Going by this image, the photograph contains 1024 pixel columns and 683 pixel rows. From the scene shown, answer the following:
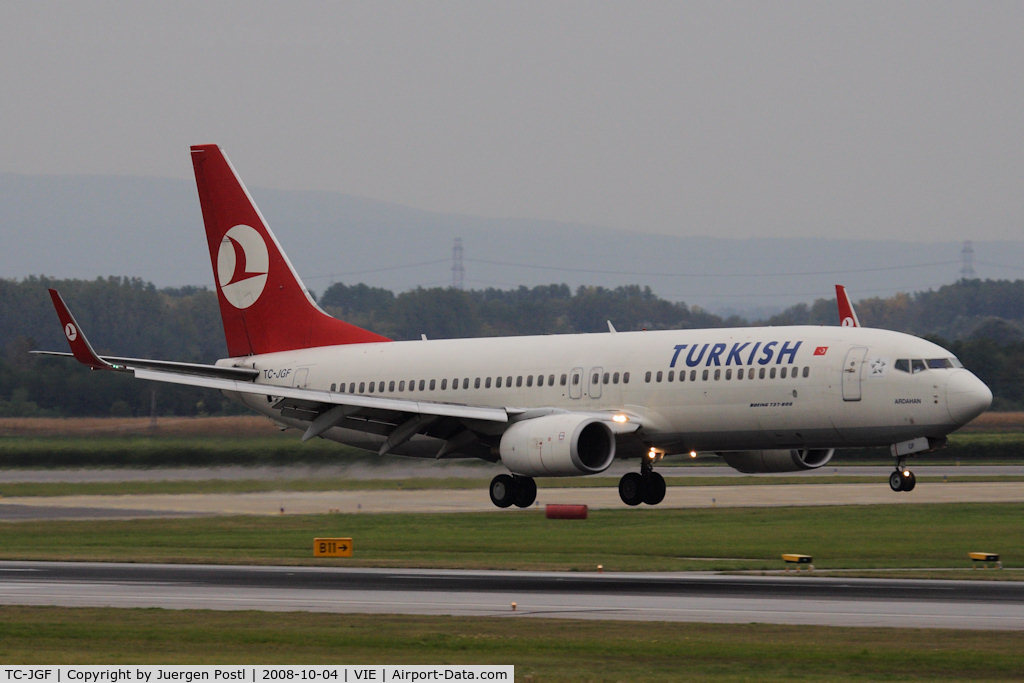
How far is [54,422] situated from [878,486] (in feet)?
130

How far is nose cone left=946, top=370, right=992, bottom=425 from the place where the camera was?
42562 millimetres

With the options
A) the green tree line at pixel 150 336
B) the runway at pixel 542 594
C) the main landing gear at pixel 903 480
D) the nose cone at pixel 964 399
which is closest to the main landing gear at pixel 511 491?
the runway at pixel 542 594

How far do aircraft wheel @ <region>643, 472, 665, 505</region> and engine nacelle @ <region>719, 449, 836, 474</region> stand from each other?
2160 millimetres

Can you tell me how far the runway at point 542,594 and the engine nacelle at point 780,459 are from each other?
11.0 meters

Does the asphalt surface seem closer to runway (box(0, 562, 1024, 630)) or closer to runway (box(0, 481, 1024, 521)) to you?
runway (box(0, 481, 1024, 521))

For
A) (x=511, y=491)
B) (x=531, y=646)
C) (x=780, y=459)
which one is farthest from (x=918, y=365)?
(x=531, y=646)

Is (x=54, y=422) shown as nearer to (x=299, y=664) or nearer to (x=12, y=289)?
(x=299, y=664)

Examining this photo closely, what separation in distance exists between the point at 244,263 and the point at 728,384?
19622 mm

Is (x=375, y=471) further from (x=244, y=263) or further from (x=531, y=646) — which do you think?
(x=531, y=646)

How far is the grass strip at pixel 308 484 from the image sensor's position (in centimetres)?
6128

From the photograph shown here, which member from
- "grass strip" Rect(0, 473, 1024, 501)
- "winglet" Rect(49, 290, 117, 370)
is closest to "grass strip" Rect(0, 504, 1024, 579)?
"winglet" Rect(49, 290, 117, 370)

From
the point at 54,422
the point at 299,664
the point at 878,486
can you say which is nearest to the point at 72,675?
the point at 299,664

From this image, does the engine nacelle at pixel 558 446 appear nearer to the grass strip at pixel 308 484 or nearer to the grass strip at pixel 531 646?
the grass strip at pixel 308 484

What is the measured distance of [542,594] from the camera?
3356cm
